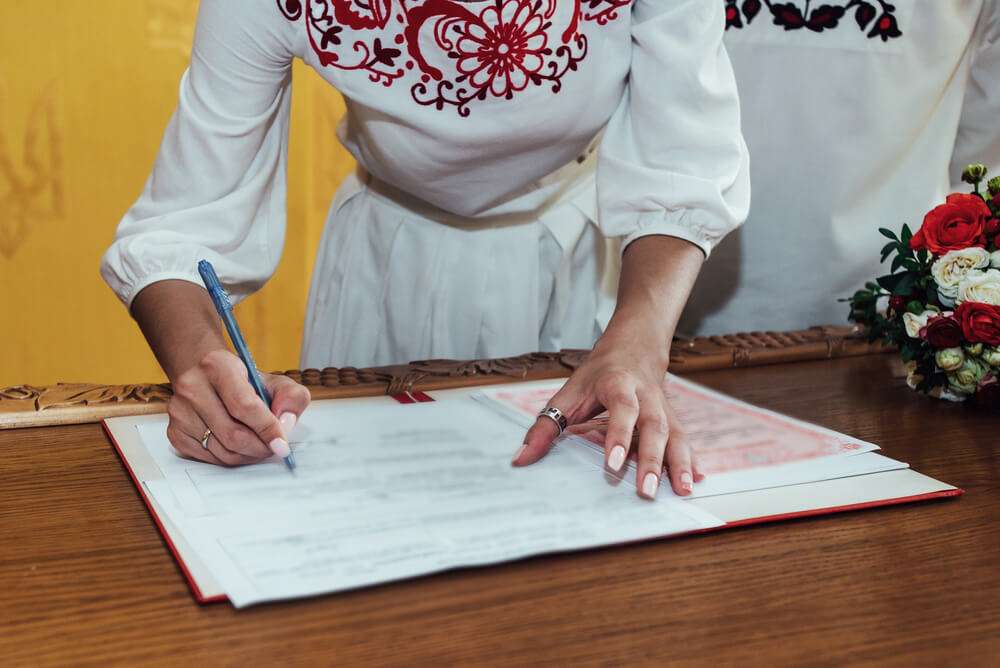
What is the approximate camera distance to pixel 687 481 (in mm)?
850

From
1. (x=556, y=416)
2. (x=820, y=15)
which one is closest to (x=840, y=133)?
(x=820, y=15)

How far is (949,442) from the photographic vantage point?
1051 mm

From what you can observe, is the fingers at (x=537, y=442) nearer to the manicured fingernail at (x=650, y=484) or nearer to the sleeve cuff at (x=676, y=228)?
the manicured fingernail at (x=650, y=484)

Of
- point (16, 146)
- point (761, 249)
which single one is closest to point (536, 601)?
point (761, 249)

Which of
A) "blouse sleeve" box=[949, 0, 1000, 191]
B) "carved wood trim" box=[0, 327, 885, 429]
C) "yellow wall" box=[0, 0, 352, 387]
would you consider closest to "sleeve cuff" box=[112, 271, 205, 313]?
"carved wood trim" box=[0, 327, 885, 429]

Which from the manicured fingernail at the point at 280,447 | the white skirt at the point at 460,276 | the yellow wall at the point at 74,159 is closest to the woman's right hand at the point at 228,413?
the manicured fingernail at the point at 280,447

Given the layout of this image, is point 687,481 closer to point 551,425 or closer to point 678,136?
point 551,425

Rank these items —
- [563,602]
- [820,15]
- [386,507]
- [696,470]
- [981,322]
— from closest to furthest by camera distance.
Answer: [563,602] < [386,507] < [696,470] < [981,322] < [820,15]

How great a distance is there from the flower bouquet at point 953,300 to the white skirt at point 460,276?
1.50 feet

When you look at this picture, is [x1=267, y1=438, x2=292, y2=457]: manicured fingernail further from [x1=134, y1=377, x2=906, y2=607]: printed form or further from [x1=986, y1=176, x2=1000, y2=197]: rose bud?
[x1=986, y1=176, x2=1000, y2=197]: rose bud

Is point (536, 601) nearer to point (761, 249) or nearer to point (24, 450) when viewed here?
point (24, 450)

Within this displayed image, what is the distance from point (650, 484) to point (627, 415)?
3.9 inches

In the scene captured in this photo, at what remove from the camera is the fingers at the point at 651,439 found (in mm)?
835

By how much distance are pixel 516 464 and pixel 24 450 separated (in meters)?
0.45
